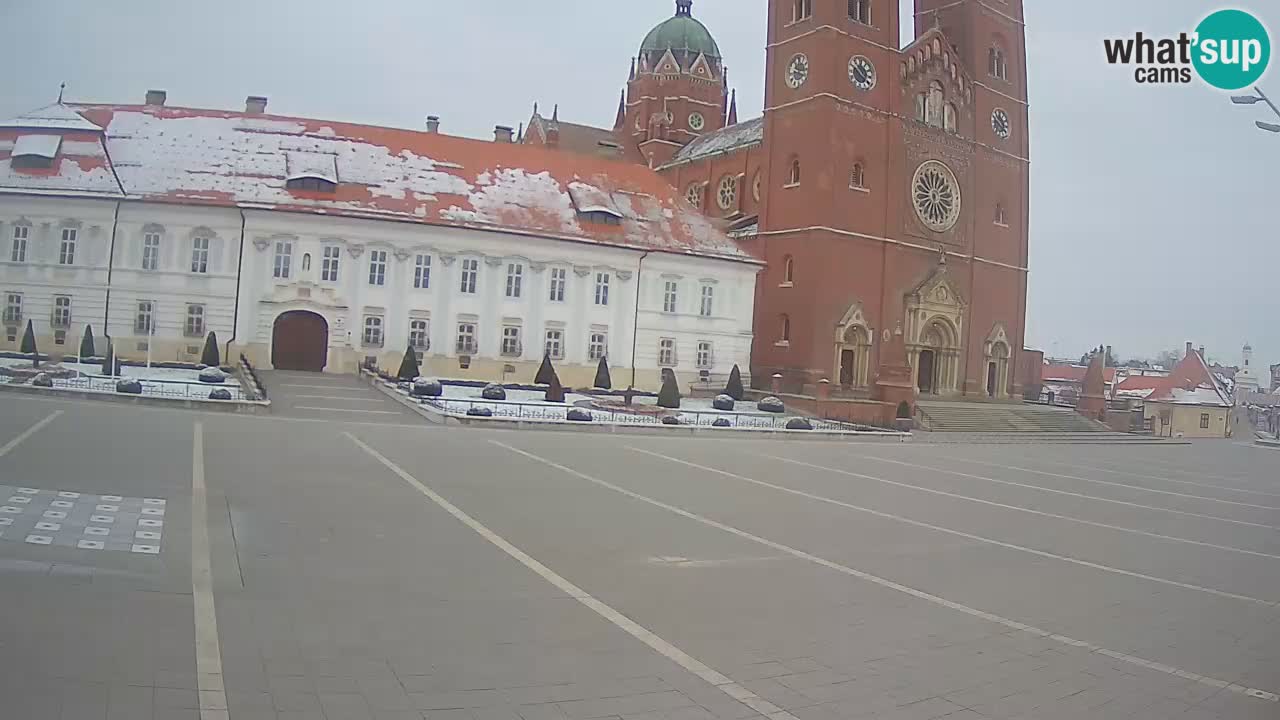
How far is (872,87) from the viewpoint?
1940 inches

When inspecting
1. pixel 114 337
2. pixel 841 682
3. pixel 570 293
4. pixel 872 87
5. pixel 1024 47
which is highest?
pixel 1024 47

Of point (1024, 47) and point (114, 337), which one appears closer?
point (114, 337)

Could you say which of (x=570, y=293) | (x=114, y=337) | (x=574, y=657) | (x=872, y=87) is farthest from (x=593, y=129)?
(x=574, y=657)

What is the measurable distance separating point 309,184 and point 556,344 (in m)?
12.2

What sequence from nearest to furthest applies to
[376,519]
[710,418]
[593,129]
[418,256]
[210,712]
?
[210,712]
[376,519]
[710,418]
[418,256]
[593,129]

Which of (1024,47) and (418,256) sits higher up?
(1024,47)

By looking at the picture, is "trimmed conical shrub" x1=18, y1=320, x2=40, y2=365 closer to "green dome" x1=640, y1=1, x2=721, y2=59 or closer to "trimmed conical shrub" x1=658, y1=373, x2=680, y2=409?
"trimmed conical shrub" x1=658, y1=373, x2=680, y2=409

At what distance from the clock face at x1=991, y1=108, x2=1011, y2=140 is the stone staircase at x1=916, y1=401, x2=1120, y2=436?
15894 mm

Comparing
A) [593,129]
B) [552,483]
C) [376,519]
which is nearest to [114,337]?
[552,483]

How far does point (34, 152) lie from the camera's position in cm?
3384

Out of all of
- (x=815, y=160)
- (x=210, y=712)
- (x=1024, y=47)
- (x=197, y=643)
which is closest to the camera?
(x=210, y=712)

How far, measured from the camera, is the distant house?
6838cm

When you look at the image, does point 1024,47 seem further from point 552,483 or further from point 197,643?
point 197,643

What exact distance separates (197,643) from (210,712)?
4.19 feet
